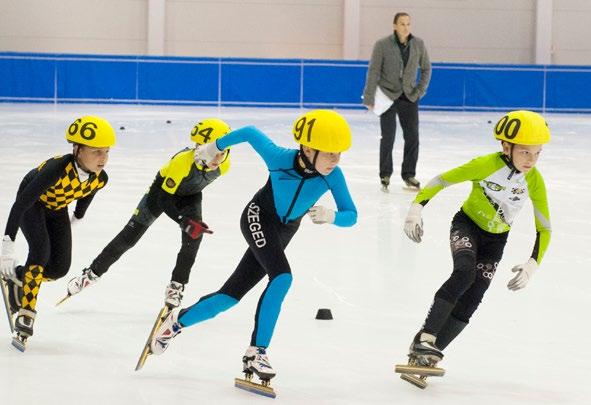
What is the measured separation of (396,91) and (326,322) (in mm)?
5501

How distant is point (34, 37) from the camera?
2595 centimetres

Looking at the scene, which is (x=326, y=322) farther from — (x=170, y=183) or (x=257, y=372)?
(x=257, y=372)

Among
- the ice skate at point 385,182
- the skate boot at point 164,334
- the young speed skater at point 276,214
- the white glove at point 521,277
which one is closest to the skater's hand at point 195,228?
the young speed skater at point 276,214

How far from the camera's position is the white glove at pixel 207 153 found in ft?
16.0

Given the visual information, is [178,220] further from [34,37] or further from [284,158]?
[34,37]

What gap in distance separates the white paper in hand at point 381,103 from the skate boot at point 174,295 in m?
5.50

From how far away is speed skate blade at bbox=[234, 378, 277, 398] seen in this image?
14.1 ft

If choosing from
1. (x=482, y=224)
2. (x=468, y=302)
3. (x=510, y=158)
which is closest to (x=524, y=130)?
(x=510, y=158)

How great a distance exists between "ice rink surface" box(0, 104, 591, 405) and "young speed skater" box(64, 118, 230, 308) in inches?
8.0

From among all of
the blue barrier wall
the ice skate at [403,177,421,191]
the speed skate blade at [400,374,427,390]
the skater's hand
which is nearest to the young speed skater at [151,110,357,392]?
the skater's hand

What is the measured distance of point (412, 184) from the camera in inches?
419

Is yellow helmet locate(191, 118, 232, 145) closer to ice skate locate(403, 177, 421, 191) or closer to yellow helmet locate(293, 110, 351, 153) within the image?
yellow helmet locate(293, 110, 351, 153)

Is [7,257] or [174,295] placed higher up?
[7,257]

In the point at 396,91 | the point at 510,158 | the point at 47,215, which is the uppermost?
the point at 396,91
